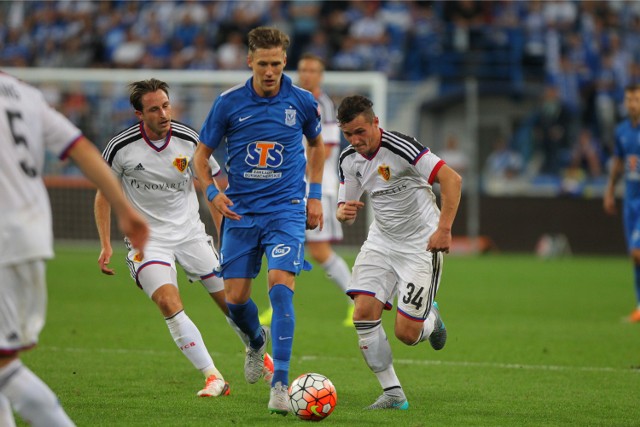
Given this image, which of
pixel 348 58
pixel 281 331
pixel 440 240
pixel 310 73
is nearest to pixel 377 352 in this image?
pixel 281 331

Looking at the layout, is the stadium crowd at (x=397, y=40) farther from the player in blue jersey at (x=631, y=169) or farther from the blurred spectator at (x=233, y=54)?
the player in blue jersey at (x=631, y=169)

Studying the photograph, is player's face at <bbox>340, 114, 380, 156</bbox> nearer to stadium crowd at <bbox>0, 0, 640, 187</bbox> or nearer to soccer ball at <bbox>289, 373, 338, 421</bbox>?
Result: soccer ball at <bbox>289, 373, 338, 421</bbox>

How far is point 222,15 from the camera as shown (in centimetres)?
2766

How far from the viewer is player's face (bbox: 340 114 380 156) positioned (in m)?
7.21

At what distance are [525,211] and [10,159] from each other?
1978cm

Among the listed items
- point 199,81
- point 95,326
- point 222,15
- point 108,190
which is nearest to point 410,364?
point 95,326

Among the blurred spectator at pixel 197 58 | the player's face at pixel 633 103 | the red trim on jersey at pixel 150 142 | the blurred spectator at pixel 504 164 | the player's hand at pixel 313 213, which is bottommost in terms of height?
the player's hand at pixel 313 213

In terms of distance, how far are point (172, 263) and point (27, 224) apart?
3.32 m

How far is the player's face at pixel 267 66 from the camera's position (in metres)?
7.29

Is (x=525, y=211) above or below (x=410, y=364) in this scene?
above

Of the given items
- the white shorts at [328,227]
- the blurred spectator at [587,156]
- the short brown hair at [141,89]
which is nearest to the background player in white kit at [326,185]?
the white shorts at [328,227]

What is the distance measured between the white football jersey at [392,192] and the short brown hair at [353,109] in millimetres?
323

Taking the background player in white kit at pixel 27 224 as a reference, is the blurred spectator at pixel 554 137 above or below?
above

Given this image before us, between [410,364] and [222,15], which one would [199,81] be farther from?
[410,364]
